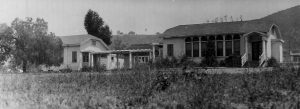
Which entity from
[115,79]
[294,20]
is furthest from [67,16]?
[294,20]

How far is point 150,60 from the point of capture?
24.7m

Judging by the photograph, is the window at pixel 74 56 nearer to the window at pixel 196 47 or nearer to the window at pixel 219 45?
the window at pixel 196 47

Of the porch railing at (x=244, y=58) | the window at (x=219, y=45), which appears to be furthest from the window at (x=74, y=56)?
the porch railing at (x=244, y=58)

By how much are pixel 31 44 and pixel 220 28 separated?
16762 mm

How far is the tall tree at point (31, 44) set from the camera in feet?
101

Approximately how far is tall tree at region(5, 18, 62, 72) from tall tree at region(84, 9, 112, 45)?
61.0ft

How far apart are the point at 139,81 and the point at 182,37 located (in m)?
19.3

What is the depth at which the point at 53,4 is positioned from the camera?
36.8ft

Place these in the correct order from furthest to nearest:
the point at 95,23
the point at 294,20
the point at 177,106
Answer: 1. the point at 294,20
2. the point at 95,23
3. the point at 177,106

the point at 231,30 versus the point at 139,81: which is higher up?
the point at 231,30

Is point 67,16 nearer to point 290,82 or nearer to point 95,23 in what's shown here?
point 290,82

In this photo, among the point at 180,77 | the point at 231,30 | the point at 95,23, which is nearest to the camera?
the point at 180,77

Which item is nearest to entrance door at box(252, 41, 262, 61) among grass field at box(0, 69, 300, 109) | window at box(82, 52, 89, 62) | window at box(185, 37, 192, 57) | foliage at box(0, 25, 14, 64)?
window at box(185, 37, 192, 57)

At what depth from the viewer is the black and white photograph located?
6.86 meters
